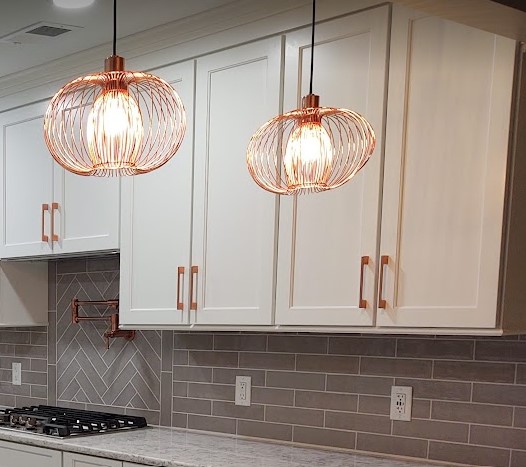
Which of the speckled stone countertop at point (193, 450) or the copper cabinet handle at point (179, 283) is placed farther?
the copper cabinet handle at point (179, 283)

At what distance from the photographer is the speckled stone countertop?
9.61 feet

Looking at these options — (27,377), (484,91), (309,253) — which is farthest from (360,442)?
(27,377)

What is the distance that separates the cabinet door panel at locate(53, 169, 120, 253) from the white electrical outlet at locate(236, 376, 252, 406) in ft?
2.70

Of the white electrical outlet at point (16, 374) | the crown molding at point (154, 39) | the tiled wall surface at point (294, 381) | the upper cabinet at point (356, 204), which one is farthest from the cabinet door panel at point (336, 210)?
the white electrical outlet at point (16, 374)

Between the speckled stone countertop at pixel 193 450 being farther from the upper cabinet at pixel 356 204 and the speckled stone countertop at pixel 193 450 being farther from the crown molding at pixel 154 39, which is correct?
the crown molding at pixel 154 39

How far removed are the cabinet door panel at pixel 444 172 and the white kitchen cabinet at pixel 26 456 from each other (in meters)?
1.62

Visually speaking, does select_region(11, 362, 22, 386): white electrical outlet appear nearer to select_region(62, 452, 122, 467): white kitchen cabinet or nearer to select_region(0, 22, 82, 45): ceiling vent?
select_region(62, 452, 122, 467): white kitchen cabinet

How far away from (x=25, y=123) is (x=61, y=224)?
0.60 meters

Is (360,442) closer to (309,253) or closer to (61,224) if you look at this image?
(309,253)

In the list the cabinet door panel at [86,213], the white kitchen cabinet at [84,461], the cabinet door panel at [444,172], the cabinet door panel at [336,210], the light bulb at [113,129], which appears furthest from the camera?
the cabinet door panel at [86,213]

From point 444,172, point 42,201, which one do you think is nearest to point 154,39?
point 42,201

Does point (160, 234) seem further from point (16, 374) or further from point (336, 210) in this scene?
point (16, 374)

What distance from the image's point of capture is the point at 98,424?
3598 millimetres

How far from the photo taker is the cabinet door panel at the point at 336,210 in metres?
2.71
